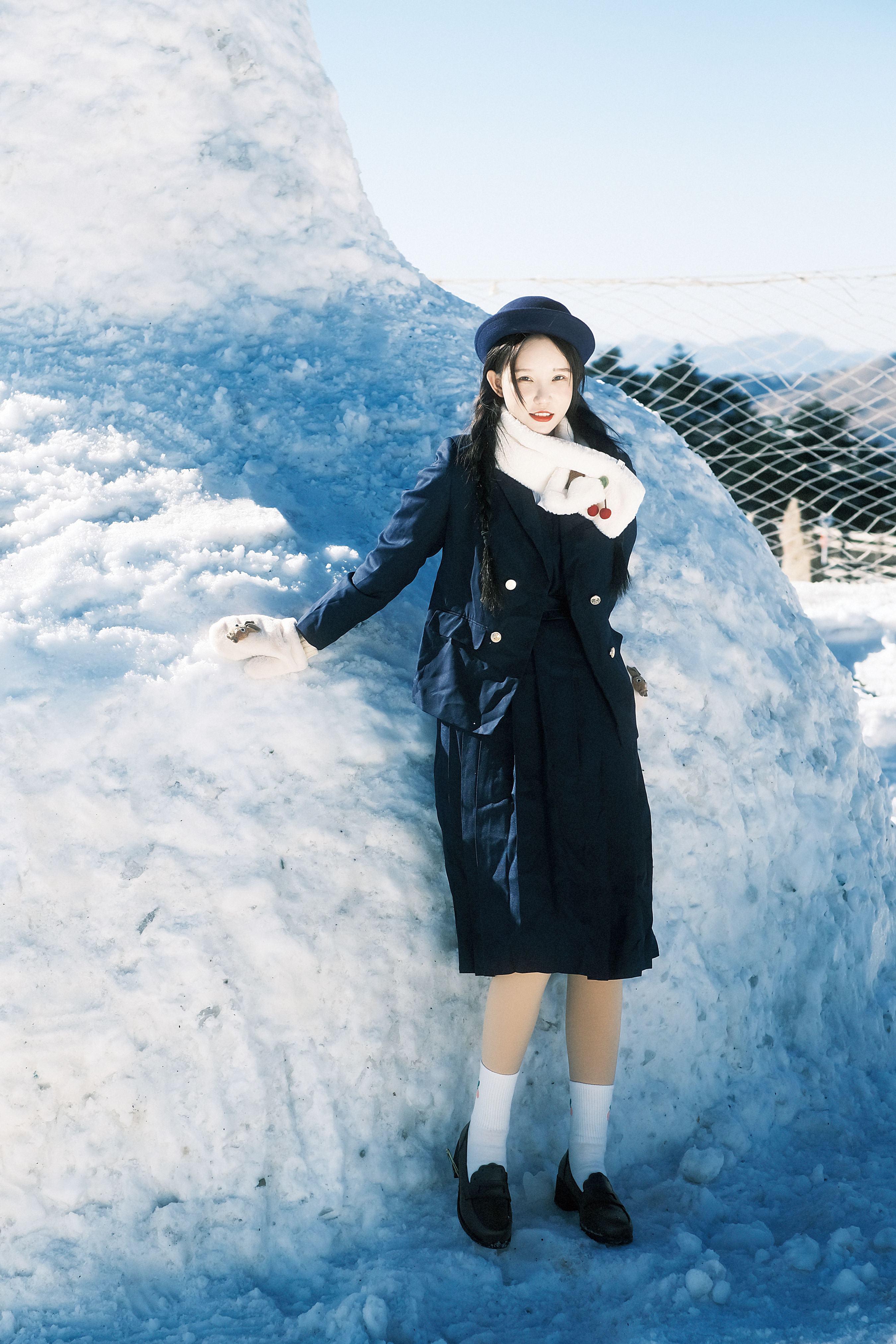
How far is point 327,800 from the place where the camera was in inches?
72.1

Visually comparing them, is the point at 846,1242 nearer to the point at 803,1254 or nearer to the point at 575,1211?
the point at 803,1254

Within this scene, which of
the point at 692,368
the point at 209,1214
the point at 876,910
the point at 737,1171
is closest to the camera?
the point at 209,1214

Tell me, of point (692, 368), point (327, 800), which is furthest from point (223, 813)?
point (692, 368)

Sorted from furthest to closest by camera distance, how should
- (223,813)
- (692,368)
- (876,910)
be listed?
(692,368), (876,910), (223,813)

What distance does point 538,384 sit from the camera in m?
1.79

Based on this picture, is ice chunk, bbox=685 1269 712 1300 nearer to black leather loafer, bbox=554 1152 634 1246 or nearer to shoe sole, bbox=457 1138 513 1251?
black leather loafer, bbox=554 1152 634 1246

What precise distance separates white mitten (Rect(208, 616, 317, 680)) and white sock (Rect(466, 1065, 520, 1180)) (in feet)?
2.40

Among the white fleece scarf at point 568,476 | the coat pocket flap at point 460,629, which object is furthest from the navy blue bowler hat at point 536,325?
the coat pocket flap at point 460,629

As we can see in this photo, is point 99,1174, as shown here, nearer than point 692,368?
Yes

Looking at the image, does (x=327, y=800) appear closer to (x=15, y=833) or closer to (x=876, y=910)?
(x=15, y=833)

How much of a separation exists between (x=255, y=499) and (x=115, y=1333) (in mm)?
1435

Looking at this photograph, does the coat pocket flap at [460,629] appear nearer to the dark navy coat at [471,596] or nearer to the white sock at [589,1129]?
the dark navy coat at [471,596]

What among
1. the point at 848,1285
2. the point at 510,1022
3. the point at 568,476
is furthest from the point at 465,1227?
the point at 568,476

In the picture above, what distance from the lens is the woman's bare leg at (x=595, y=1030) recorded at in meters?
1.77
